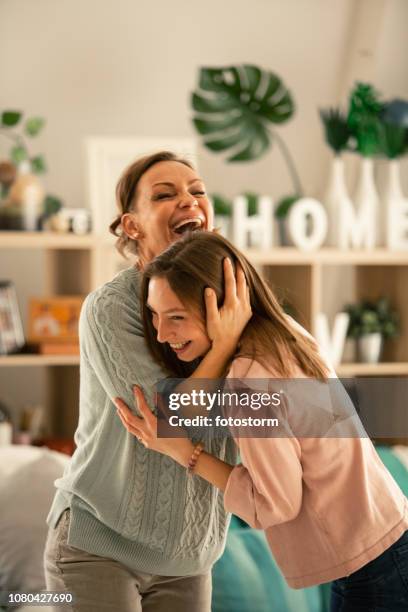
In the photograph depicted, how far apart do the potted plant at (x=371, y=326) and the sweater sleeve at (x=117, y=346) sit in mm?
2133

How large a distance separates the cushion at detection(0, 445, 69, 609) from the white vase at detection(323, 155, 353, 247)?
4.62 feet

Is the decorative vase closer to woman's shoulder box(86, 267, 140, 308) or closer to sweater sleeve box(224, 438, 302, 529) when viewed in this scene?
woman's shoulder box(86, 267, 140, 308)

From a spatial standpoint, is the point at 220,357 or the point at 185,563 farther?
the point at 185,563

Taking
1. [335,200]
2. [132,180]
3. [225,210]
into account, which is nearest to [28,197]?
[225,210]

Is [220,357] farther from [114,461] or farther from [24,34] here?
[24,34]

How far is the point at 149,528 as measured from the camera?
4.73ft

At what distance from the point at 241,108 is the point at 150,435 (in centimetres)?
225

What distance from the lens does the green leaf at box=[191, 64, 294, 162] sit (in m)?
3.37

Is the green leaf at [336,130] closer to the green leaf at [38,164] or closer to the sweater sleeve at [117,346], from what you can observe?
the green leaf at [38,164]

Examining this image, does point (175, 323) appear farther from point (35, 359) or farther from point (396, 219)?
point (396, 219)

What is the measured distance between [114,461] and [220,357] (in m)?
0.24

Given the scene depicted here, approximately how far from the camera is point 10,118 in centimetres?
309

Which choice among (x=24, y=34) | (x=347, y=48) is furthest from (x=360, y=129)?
(x=24, y=34)

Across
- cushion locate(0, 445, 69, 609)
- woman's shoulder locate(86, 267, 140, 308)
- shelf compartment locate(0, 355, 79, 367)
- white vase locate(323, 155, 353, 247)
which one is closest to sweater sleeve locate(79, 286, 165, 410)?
woman's shoulder locate(86, 267, 140, 308)
